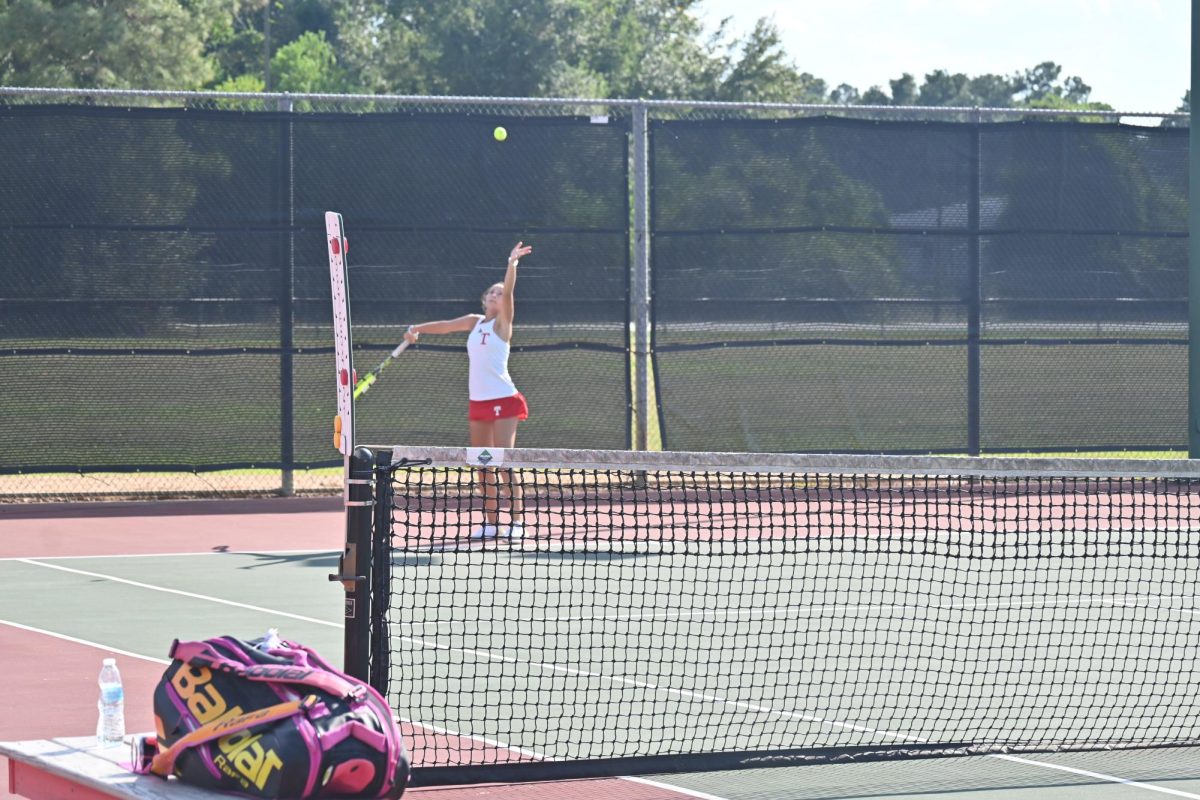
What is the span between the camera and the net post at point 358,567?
532 cm

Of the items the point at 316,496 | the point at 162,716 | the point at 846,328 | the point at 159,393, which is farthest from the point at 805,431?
the point at 162,716

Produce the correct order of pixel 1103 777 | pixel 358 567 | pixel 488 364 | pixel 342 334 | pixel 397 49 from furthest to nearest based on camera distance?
pixel 397 49 < pixel 488 364 < pixel 342 334 < pixel 1103 777 < pixel 358 567

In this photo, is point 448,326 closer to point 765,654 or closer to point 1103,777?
point 765,654

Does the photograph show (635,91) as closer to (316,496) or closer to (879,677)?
(316,496)

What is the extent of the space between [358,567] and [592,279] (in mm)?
8810

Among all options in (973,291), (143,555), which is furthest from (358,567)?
(973,291)

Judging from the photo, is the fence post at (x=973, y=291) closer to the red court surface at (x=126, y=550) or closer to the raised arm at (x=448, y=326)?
the raised arm at (x=448, y=326)

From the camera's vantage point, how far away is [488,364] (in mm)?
11375

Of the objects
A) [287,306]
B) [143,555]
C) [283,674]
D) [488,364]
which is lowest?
[143,555]

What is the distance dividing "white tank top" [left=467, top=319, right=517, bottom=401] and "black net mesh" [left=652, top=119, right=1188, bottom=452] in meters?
2.79

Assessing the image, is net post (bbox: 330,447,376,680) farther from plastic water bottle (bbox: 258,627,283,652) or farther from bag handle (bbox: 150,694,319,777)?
bag handle (bbox: 150,694,319,777)

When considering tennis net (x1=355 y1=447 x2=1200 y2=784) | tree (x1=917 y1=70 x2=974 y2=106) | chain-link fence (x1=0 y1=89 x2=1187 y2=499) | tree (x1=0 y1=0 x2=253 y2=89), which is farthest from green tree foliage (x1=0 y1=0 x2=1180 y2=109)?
tree (x1=917 y1=70 x2=974 y2=106)

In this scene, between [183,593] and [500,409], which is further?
[500,409]

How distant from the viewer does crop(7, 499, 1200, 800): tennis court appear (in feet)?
18.4
